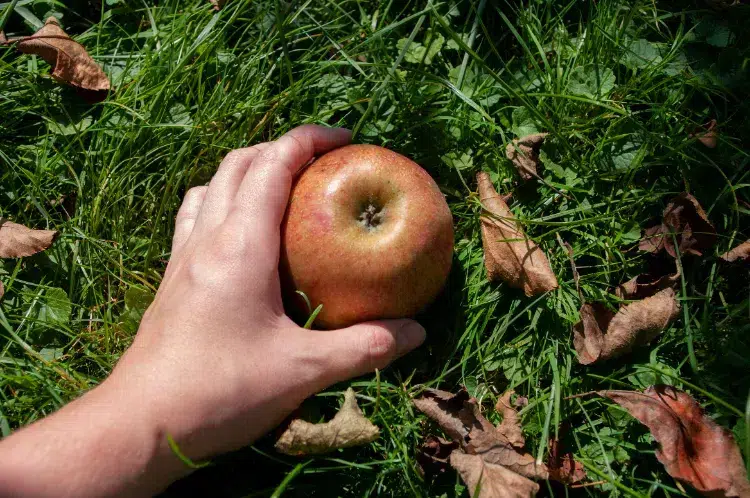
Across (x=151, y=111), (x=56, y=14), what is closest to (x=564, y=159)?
(x=151, y=111)

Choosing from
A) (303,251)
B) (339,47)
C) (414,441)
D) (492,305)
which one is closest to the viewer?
(303,251)

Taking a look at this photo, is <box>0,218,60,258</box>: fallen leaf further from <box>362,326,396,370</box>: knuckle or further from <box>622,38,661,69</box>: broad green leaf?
<box>622,38,661,69</box>: broad green leaf

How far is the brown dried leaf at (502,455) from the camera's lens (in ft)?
7.41

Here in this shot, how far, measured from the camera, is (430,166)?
9.52ft

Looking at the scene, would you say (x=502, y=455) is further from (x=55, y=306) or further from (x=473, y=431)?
(x=55, y=306)

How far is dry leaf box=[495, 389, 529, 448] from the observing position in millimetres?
2377

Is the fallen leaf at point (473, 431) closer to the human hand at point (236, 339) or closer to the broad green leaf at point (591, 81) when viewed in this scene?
the human hand at point (236, 339)

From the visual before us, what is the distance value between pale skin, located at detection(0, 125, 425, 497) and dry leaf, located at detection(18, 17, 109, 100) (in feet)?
3.36

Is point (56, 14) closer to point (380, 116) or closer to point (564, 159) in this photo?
point (380, 116)

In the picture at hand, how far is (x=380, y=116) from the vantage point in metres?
2.92

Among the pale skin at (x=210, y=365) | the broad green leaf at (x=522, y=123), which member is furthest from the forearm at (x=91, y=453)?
the broad green leaf at (x=522, y=123)

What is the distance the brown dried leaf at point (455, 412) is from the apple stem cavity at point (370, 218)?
665mm

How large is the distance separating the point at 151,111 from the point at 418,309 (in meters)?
1.50

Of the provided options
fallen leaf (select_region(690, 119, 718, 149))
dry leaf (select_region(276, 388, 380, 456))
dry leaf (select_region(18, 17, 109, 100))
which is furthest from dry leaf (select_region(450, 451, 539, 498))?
dry leaf (select_region(18, 17, 109, 100))
